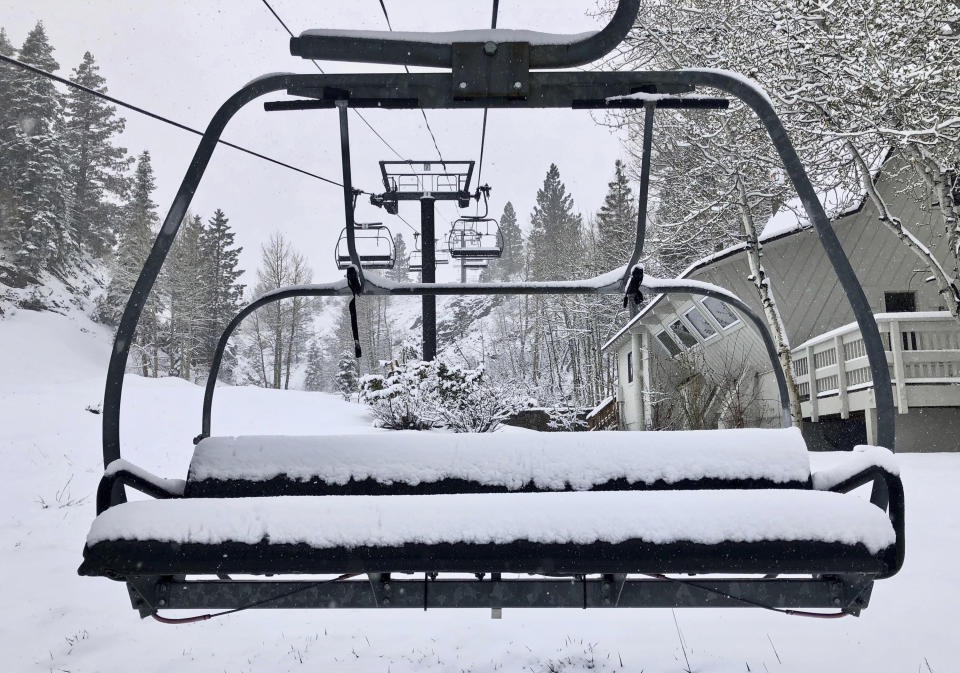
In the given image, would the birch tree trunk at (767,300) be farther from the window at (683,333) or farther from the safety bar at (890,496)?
the safety bar at (890,496)

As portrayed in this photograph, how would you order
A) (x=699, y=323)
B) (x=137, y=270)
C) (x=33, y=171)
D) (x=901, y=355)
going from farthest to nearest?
(x=137, y=270)
(x=33, y=171)
(x=699, y=323)
(x=901, y=355)

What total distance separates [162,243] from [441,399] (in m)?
13.0

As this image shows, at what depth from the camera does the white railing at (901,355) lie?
1267 cm

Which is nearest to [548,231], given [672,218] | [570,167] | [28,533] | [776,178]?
[570,167]

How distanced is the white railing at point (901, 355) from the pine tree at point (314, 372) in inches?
2253

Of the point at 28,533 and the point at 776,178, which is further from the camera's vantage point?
the point at 776,178

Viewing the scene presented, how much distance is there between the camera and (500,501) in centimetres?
148

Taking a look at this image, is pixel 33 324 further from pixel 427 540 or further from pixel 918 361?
pixel 427 540

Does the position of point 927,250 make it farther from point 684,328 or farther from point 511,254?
point 511,254

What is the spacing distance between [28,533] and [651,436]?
6.58 m

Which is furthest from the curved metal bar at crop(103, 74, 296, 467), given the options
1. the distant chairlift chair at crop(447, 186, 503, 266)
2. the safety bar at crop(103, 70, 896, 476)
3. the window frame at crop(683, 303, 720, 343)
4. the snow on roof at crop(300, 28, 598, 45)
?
the window frame at crop(683, 303, 720, 343)

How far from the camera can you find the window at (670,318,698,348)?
18906mm

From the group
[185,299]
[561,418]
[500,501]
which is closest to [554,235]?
[185,299]

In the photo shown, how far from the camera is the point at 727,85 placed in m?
1.90
